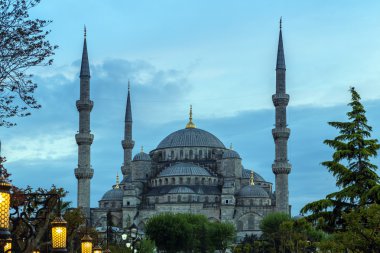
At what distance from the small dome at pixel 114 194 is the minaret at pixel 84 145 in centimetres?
1443

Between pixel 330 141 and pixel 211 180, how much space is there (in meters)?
74.4

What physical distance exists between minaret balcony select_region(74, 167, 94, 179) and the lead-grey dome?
978 inches

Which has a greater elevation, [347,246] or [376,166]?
[376,166]

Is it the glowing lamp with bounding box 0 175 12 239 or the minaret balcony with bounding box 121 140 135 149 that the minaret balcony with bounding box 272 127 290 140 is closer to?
the minaret balcony with bounding box 121 140 135 149

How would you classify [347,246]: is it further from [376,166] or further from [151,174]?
[151,174]

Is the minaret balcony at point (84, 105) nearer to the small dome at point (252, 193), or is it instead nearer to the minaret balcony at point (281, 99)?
the minaret balcony at point (281, 99)

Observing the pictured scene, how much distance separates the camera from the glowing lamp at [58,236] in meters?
13.7

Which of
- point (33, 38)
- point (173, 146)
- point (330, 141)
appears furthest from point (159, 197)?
point (33, 38)

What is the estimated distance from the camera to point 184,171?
10406 centimetres

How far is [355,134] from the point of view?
31.0 m

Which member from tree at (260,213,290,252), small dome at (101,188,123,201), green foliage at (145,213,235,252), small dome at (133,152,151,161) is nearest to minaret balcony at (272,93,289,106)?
tree at (260,213,290,252)

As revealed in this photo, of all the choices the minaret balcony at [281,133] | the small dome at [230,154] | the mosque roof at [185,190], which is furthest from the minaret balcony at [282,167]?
the small dome at [230,154]

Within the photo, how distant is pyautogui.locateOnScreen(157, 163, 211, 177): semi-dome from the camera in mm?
103938

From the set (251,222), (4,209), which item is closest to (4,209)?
(4,209)
